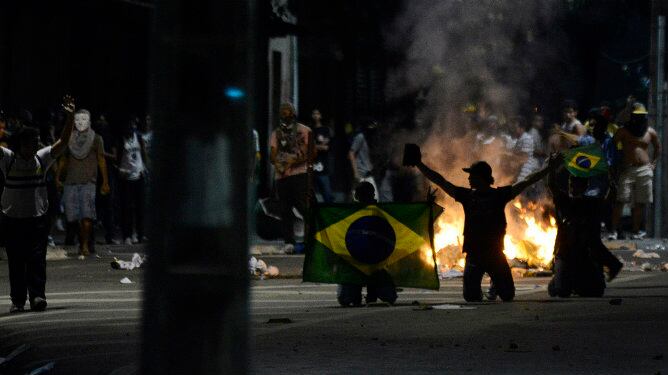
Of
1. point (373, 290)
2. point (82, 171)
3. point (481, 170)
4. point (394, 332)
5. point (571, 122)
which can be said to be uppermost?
point (571, 122)

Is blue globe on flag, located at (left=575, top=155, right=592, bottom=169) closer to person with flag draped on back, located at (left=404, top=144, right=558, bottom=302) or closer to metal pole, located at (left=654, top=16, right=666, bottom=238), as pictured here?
person with flag draped on back, located at (left=404, top=144, right=558, bottom=302)

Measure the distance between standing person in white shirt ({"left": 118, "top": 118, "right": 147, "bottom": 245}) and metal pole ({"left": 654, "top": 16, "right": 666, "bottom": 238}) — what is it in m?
6.90

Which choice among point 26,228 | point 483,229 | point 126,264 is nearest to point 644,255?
point 126,264

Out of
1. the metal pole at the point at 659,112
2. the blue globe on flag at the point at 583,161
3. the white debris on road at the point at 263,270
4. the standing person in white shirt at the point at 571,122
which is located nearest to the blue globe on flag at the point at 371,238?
the blue globe on flag at the point at 583,161

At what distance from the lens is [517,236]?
61.8ft

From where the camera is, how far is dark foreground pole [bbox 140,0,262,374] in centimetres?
509

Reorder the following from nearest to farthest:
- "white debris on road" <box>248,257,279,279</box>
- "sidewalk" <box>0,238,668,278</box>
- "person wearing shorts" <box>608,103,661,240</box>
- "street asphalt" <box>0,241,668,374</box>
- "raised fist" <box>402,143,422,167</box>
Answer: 1. "street asphalt" <box>0,241,668,374</box>
2. "raised fist" <box>402,143,422,167</box>
3. "white debris on road" <box>248,257,279,279</box>
4. "sidewalk" <box>0,238,668,278</box>
5. "person wearing shorts" <box>608,103,661,240</box>

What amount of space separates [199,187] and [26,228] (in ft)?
30.3

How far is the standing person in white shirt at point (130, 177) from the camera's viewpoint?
77.8 feet

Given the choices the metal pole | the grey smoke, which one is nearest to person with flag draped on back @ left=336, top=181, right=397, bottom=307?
the grey smoke

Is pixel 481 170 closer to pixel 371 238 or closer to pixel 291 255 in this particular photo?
pixel 371 238

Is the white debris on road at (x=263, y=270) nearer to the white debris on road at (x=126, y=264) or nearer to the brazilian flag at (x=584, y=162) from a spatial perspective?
the white debris on road at (x=126, y=264)

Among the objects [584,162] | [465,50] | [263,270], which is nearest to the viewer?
[584,162]

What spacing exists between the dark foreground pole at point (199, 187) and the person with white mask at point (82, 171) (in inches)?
620
